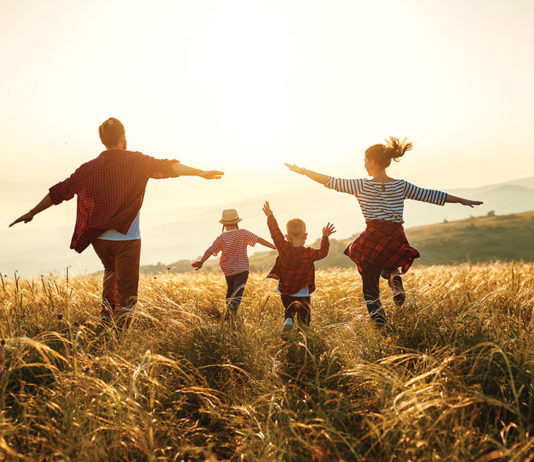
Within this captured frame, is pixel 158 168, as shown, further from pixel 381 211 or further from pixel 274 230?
pixel 381 211

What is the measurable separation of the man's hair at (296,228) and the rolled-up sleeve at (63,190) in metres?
2.56

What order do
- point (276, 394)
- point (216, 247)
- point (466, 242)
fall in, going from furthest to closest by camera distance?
1. point (466, 242)
2. point (216, 247)
3. point (276, 394)

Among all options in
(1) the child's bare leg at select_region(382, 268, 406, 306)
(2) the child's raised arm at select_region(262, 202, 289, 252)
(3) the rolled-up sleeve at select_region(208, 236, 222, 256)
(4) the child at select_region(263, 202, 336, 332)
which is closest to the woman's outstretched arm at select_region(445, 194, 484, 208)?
(1) the child's bare leg at select_region(382, 268, 406, 306)

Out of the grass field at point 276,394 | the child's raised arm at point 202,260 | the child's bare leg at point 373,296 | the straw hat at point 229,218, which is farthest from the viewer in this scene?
the straw hat at point 229,218

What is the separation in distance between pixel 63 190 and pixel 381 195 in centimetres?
363

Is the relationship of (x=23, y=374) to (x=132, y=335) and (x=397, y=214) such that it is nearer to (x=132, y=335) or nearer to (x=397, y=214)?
(x=132, y=335)

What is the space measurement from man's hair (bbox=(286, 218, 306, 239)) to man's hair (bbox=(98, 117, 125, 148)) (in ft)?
7.38

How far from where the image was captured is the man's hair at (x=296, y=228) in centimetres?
506

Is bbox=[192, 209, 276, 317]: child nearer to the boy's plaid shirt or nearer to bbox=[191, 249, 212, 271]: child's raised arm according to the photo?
bbox=[191, 249, 212, 271]: child's raised arm

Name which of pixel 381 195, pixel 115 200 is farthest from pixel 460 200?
pixel 115 200

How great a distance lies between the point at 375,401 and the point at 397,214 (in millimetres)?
2461

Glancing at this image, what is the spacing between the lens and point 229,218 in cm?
595

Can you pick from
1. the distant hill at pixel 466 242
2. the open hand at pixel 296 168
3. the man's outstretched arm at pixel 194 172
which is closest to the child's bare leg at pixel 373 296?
the open hand at pixel 296 168

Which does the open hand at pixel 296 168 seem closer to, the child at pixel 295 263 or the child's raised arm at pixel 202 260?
the child at pixel 295 263
